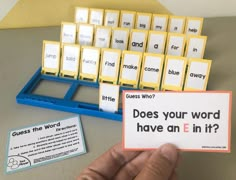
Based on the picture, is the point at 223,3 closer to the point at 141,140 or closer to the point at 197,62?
the point at 197,62

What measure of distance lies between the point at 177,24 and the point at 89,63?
30 cm

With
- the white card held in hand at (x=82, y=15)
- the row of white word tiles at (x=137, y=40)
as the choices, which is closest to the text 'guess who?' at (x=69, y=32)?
the row of white word tiles at (x=137, y=40)

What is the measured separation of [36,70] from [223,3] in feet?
2.26

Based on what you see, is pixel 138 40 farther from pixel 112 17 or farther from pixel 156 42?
pixel 112 17

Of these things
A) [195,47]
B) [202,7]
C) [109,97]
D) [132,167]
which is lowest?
[132,167]

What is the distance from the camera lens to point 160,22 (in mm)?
930

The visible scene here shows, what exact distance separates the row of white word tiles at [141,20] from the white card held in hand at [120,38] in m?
0.10

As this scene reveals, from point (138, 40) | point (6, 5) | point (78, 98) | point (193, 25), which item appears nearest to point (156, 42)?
point (138, 40)

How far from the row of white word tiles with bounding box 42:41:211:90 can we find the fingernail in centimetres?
27

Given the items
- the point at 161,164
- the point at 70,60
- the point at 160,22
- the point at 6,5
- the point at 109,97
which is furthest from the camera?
the point at 6,5

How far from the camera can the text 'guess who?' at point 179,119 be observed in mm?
513

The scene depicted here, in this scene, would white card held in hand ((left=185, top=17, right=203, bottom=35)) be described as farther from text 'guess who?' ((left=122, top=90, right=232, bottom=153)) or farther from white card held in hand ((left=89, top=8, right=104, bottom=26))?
text 'guess who?' ((left=122, top=90, right=232, bottom=153))

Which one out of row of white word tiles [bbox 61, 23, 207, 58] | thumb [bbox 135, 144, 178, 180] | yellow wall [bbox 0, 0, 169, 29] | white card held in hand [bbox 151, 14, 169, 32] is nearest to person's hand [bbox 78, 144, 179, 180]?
thumb [bbox 135, 144, 178, 180]

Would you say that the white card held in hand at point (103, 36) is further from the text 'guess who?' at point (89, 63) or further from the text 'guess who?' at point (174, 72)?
the text 'guess who?' at point (174, 72)
